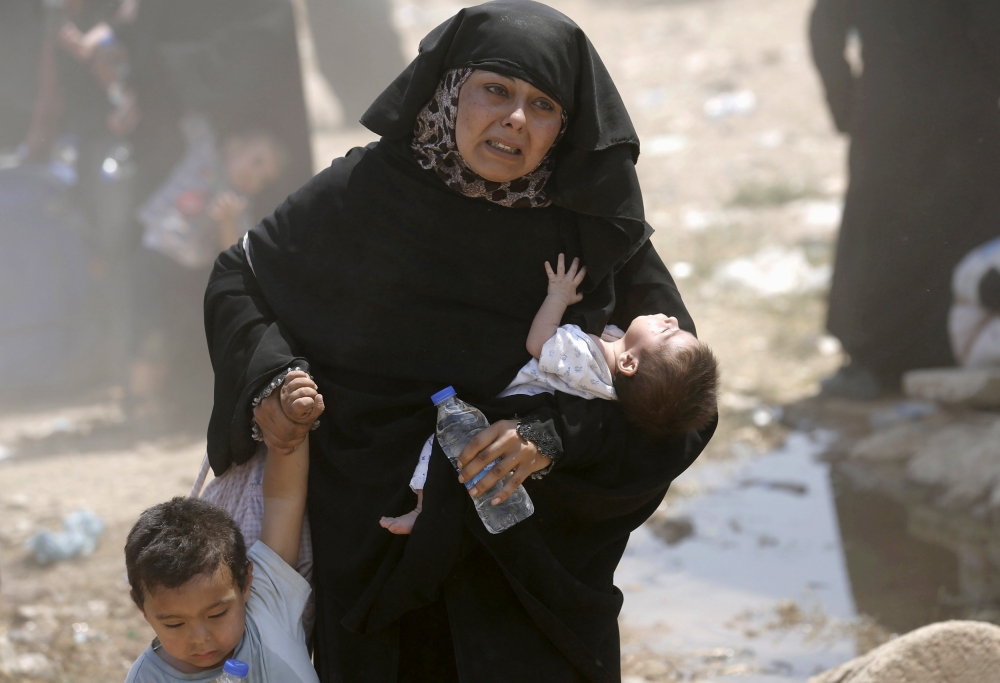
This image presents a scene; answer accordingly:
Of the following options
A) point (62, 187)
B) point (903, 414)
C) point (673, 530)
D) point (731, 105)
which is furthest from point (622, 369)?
point (731, 105)

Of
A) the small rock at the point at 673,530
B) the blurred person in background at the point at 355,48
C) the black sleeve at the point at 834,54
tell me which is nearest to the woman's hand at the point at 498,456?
the small rock at the point at 673,530

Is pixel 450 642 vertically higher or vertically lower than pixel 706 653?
higher

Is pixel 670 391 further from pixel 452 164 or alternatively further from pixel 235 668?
pixel 235 668

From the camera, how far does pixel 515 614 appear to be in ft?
6.44

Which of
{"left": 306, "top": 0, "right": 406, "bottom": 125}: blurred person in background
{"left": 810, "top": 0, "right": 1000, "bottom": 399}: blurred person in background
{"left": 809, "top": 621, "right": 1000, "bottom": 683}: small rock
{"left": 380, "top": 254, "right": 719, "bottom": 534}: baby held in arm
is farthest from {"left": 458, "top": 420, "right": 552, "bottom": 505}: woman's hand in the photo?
{"left": 306, "top": 0, "right": 406, "bottom": 125}: blurred person in background

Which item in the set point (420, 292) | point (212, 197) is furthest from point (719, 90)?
point (420, 292)

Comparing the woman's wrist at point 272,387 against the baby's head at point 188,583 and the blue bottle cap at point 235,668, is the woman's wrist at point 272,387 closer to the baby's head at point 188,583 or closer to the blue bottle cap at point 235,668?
the baby's head at point 188,583

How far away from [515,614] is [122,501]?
12.0ft

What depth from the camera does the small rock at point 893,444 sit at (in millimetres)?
5125

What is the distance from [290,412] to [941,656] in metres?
1.66

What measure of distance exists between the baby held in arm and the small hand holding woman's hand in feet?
0.74

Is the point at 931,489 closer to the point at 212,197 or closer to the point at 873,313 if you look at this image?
the point at 873,313

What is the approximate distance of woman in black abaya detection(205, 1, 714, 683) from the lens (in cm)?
190

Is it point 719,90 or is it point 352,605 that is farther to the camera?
point 719,90
